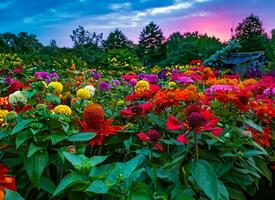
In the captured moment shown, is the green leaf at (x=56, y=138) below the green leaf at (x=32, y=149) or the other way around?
the other way around

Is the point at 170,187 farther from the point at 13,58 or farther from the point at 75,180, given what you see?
the point at 13,58

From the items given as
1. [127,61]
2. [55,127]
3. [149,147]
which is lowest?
[127,61]

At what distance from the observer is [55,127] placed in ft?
4.10

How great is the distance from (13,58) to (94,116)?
9202 mm

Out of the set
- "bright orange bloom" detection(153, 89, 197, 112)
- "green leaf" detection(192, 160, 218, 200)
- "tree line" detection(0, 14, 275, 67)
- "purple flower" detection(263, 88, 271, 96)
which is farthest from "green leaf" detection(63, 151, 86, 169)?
"tree line" detection(0, 14, 275, 67)

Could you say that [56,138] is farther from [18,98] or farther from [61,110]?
[18,98]

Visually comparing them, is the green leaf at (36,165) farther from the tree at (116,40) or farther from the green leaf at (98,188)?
the tree at (116,40)

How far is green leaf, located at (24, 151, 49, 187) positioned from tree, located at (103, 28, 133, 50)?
64.1 ft

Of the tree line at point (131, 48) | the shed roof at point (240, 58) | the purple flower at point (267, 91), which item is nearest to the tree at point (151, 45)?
the tree line at point (131, 48)

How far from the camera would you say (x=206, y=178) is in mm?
1108

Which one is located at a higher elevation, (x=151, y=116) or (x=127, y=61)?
(x=151, y=116)

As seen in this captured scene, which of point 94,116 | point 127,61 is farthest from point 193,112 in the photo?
point 127,61

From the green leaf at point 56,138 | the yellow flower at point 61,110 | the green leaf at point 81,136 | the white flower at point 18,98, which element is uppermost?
the white flower at point 18,98

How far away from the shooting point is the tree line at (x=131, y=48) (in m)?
14.3
